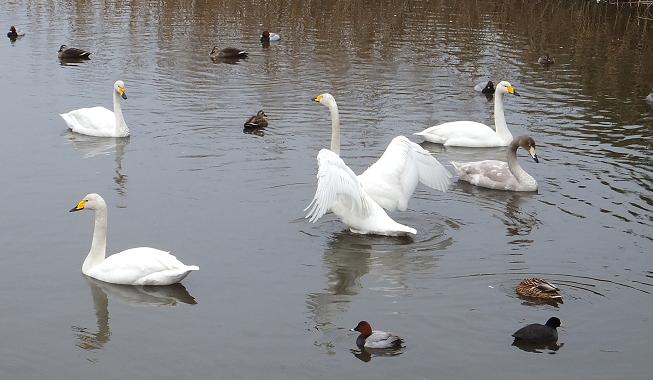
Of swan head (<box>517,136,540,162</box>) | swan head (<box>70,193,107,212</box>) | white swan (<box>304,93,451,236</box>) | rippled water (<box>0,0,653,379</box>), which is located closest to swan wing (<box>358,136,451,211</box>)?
white swan (<box>304,93,451,236</box>)

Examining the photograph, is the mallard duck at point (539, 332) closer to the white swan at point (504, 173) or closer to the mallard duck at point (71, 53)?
the white swan at point (504, 173)

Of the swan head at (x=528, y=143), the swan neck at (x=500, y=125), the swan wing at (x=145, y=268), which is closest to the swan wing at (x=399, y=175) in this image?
the swan head at (x=528, y=143)

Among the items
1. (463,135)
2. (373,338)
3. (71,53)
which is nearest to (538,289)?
(373,338)

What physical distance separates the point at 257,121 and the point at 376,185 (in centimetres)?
499

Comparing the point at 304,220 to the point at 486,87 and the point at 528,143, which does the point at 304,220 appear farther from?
the point at 486,87

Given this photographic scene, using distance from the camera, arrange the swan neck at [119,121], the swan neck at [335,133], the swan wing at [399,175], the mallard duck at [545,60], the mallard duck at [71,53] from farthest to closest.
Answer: the mallard duck at [545,60], the mallard duck at [71,53], the swan neck at [119,121], the swan neck at [335,133], the swan wing at [399,175]

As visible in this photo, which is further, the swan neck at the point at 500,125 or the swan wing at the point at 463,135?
the swan neck at the point at 500,125

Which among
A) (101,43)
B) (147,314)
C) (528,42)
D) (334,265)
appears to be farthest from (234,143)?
(528,42)

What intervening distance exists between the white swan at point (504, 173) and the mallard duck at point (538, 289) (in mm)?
3854

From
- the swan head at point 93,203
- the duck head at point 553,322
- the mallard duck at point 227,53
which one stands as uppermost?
the swan head at point 93,203

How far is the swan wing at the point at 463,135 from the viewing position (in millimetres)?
17422

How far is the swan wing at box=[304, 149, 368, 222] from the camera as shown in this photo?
39.4 ft

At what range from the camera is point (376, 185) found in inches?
524

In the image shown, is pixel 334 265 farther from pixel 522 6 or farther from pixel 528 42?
pixel 522 6
